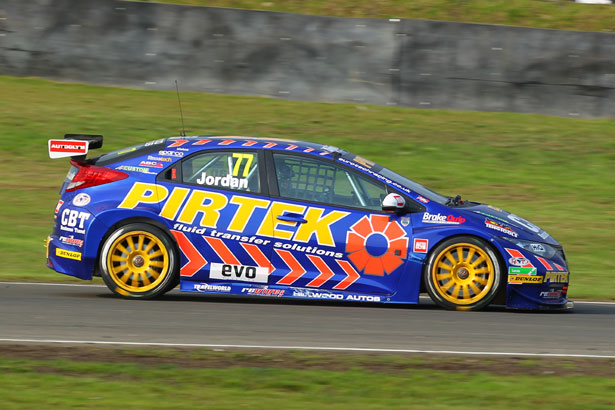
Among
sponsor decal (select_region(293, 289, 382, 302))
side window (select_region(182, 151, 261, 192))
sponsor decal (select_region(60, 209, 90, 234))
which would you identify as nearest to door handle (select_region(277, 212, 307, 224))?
side window (select_region(182, 151, 261, 192))

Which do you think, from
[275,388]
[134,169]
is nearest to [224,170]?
[134,169]

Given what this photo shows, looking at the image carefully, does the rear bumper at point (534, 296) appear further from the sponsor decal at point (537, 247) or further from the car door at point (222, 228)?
the car door at point (222, 228)

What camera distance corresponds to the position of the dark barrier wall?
58.5 feet

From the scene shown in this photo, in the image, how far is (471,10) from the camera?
21609mm

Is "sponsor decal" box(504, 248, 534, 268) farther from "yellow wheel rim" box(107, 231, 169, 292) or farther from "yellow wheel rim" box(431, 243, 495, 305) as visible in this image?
"yellow wheel rim" box(107, 231, 169, 292)

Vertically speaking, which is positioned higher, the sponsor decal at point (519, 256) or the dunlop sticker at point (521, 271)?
the sponsor decal at point (519, 256)

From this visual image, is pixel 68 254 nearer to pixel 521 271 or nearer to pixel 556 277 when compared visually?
pixel 521 271

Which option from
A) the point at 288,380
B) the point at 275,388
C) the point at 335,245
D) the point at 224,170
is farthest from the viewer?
the point at 224,170

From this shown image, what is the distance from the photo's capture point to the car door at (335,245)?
28.2 feet

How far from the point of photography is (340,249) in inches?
339

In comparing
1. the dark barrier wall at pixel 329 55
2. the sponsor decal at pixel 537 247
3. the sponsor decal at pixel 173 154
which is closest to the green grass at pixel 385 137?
the dark barrier wall at pixel 329 55

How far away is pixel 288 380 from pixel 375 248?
8.77 ft

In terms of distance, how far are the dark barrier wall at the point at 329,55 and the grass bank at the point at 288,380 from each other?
11.4m

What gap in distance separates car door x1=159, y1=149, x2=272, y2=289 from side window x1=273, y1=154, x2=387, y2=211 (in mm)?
227
